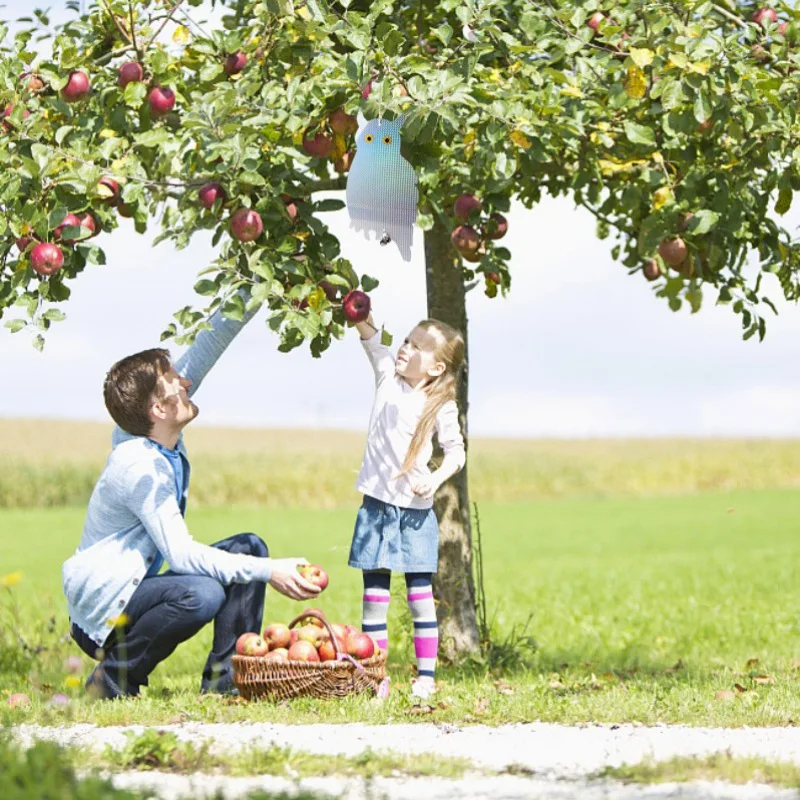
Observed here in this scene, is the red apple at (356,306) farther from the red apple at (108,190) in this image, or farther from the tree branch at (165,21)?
the tree branch at (165,21)

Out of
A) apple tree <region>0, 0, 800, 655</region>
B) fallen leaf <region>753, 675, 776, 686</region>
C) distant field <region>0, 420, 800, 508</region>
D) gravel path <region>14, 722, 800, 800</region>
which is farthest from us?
distant field <region>0, 420, 800, 508</region>

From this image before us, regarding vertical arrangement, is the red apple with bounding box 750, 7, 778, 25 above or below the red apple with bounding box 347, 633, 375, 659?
above

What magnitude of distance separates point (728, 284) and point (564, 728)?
323cm

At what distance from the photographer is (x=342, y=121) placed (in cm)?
548

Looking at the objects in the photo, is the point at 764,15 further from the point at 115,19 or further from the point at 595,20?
the point at 115,19

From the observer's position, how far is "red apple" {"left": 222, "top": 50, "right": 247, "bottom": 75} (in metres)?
5.91

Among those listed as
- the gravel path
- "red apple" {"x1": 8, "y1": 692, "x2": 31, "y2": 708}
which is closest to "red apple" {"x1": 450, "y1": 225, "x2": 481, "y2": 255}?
the gravel path


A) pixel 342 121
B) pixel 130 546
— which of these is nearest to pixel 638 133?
pixel 342 121

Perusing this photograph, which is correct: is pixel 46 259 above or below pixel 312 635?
above

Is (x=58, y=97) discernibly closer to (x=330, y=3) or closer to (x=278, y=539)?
(x=330, y=3)

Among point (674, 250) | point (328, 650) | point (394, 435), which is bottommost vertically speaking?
point (328, 650)

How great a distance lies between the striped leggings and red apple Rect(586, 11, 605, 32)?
2.85 metres

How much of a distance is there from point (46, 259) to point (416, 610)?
2.40 meters

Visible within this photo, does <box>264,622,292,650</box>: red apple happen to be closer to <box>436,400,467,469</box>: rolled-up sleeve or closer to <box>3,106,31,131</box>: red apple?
<box>436,400,467,469</box>: rolled-up sleeve
